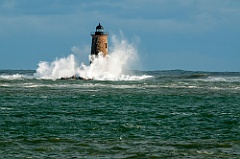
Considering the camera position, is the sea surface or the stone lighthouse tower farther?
the stone lighthouse tower

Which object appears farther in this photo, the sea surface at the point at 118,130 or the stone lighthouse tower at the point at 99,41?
the stone lighthouse tower at the point at 99,41

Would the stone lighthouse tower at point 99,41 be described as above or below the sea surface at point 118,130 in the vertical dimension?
above

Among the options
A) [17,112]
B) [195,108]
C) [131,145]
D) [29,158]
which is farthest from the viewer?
[195,108]

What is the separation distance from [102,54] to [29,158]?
6762 cm

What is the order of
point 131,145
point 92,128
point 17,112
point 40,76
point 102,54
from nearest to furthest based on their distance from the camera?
point 131,145, point 92,128, point 17,112, point 102,54, point 40,76

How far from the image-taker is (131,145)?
61.1 feet

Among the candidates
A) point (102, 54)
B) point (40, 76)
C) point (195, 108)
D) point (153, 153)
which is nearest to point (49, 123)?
point (153, 153)

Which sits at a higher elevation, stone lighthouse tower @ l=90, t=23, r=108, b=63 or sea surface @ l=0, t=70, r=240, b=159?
stone lighthouse tower @ l=90, t=23, r=108, b=63

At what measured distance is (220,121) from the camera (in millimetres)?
25516

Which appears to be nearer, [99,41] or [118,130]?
[118,130]

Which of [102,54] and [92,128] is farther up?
[102,54]

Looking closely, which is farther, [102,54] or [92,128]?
[102,54]

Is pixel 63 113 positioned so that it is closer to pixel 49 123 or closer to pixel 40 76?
pixel 49 123

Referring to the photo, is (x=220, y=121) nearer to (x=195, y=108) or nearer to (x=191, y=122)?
(x=191, y=122)
